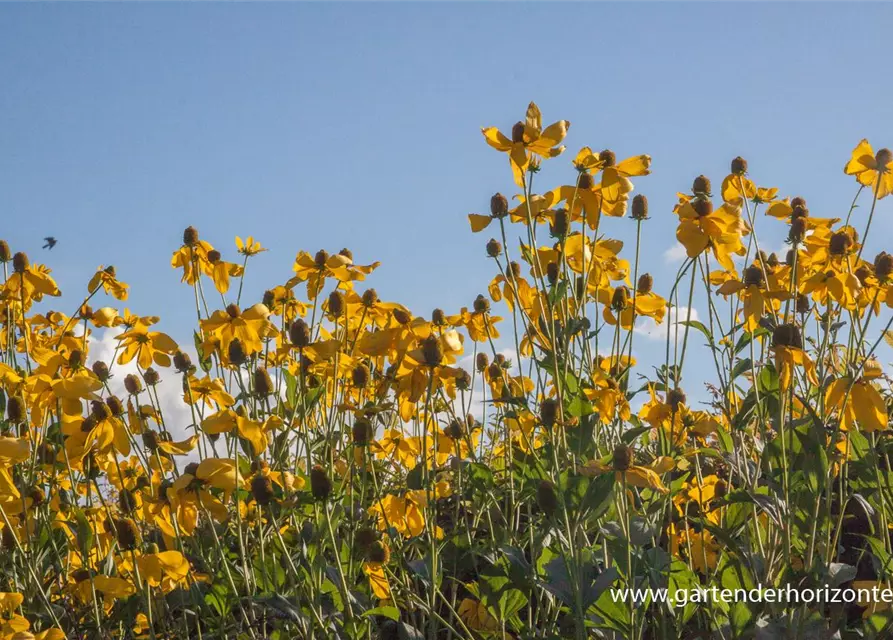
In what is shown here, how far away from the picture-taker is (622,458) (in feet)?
5.72

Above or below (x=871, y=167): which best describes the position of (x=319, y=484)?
below

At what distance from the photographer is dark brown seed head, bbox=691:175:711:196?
97.1 inches

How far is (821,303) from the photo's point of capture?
7.57 feet

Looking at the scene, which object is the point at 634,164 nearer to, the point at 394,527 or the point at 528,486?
the point at 528,486

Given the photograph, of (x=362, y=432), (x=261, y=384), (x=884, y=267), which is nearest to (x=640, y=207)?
(x=884, y=267)

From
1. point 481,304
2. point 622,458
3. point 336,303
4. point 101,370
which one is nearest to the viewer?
point 622,458

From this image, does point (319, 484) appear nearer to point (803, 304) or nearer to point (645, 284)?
point (645, 284)

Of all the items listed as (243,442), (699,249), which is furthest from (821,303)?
(243,442)

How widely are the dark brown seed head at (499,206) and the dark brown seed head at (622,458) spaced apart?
0.72 metres

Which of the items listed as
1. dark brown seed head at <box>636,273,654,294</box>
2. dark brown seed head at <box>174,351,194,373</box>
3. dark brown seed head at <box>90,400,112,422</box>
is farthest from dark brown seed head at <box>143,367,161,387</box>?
dark brown seed head at <box>636,273,654,294</box>

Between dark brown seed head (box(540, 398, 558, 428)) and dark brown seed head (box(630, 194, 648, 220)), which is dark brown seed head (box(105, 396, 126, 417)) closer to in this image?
dark brown seed head (box(540, 398, 558, 428))

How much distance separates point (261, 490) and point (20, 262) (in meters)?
1.78

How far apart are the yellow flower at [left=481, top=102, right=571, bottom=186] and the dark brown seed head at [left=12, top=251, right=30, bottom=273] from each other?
6.36 ft

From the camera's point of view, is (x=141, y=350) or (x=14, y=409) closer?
(x=14, y=409)
